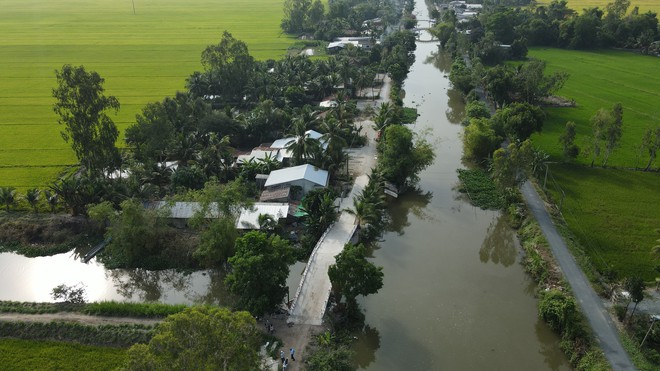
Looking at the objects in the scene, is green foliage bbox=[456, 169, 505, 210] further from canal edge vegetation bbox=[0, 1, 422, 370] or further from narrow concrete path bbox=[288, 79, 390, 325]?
narrow concrete path bbox=[288, 79, 390, 325]

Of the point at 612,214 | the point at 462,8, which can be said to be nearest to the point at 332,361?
the point at 612,214

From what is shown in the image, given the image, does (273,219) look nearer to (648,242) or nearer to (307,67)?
(648,242)

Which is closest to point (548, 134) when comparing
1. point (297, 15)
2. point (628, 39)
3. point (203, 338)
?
point (203, 338)

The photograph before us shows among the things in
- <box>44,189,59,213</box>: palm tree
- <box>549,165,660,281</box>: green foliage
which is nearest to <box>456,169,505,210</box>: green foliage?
<box>549,165,660,281</box>: green foliage

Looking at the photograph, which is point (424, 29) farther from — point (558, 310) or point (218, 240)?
point (558, 310)

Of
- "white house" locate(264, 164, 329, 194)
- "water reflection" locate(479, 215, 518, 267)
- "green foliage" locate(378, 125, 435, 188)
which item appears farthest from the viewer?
"green foliage" locate(378, 125, 435, 188)

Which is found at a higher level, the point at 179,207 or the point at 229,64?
the point at 229,64
